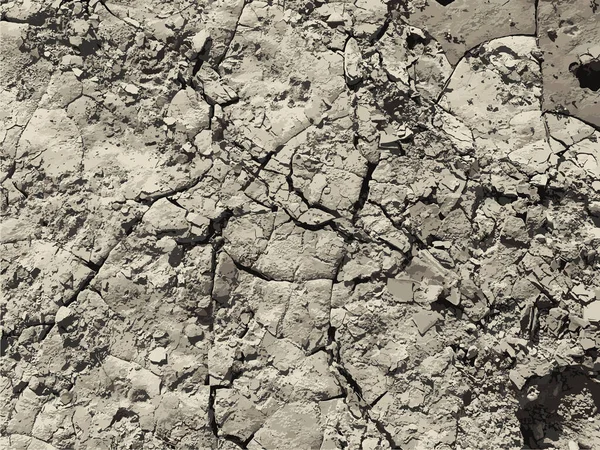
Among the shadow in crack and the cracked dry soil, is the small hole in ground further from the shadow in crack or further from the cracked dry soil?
the shadow in crack

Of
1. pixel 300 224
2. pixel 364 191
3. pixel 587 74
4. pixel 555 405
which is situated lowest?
pixel 555 405

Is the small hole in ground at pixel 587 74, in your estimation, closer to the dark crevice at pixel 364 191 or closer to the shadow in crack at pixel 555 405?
the dark crevice at pixel 364 191

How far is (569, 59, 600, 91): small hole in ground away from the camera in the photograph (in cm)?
216

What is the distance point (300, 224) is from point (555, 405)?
3.59 feet

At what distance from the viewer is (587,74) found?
217 cm

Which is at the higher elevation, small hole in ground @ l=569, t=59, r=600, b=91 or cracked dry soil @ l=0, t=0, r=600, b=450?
small hole in ground @ l=569, t=59, r=600, b=91

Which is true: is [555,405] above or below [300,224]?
below

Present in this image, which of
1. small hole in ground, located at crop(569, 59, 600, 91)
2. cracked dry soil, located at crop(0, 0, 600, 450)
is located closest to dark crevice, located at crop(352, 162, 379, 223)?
cracked dry soil, located at crop(0, 0, 600, 450)

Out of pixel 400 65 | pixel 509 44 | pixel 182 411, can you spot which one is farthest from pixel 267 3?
pixel 182 411

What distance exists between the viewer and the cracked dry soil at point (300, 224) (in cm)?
199

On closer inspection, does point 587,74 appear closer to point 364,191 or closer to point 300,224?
point 364,191

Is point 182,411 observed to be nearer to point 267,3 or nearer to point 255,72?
point 255,72

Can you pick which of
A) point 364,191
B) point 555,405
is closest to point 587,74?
point 364,191

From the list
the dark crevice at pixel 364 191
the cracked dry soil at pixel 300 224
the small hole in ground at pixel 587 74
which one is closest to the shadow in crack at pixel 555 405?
the cracked dry soil at pixel 300 224
